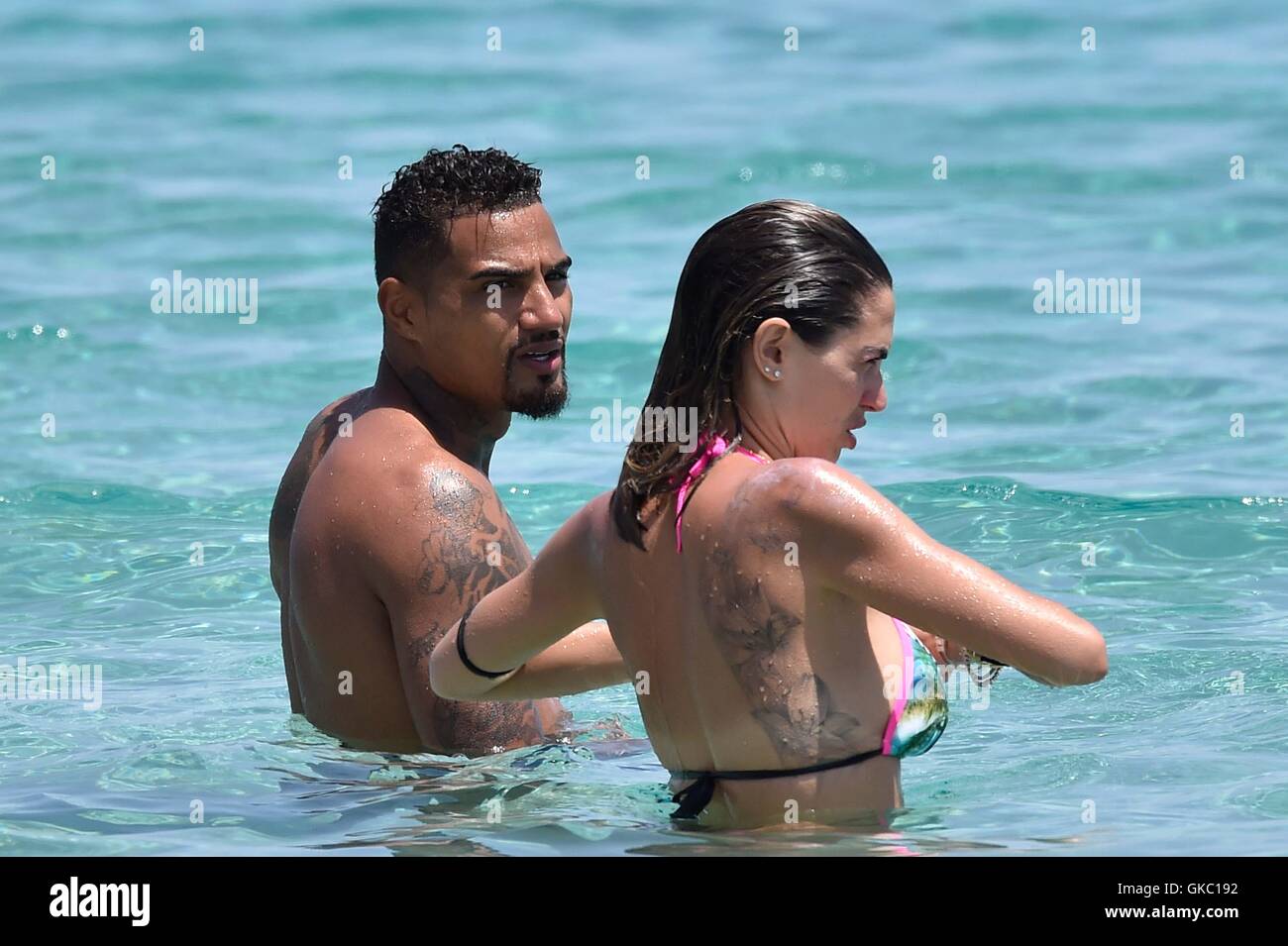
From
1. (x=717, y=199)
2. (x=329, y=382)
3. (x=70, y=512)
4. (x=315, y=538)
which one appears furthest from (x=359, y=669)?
(x=717, y=199)

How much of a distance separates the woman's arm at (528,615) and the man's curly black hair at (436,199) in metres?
1.39

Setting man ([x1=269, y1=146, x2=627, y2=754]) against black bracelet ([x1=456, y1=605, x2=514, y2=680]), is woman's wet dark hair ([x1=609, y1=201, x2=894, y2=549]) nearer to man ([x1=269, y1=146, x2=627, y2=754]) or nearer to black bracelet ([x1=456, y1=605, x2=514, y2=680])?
black bracelet ([x1=456, y1=605, x2=514, y2=680])

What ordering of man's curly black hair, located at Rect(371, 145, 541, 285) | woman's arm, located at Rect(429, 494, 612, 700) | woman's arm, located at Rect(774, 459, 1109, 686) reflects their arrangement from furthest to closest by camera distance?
1. man's curly black hair, located at Rect(371, 145, 541, 285)
2. woman's arm, located at Rect(429, 494, 612, 700)
3. woman's arm, located at Rect(774, 459, 1109, 686)

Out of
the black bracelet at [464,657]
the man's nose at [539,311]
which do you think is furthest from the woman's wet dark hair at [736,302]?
the man's nose at [539,311]

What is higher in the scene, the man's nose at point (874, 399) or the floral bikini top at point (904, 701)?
the man's nose at point (874, 399)

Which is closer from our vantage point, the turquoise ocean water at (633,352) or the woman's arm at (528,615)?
the woman's arm at (528,615)

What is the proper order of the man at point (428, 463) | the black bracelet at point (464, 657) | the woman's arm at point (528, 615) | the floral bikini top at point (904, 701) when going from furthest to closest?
the man at point (428, 463)
the black bracelet at point (464, 657)
the woman's arm at point (528, 615)
the floral bikini top at point (904, 701)

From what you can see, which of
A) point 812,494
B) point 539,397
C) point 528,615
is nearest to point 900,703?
point 812,494

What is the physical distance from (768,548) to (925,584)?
286 millimetres

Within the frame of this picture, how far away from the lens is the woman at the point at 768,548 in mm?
3291

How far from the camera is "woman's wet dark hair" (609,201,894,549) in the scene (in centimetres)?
334

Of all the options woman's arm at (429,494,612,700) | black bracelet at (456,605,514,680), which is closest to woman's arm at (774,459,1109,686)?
woman's arm at (429,494,612,700)

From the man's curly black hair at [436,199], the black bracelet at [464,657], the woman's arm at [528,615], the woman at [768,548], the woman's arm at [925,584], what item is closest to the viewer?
the woman's arm at [925,584]

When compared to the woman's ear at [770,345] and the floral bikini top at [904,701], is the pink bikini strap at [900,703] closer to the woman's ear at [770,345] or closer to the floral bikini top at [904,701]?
the floral bikini top at [904,701]
